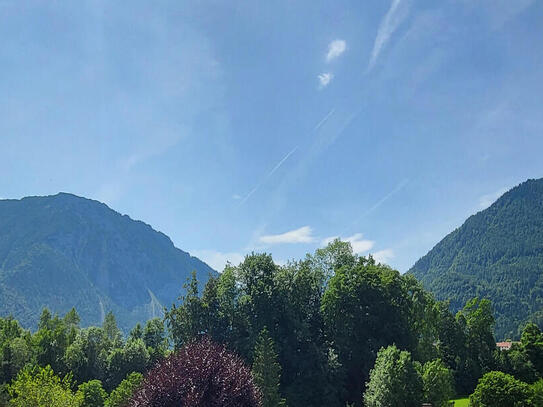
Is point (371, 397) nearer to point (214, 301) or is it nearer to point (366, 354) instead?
point (366, 354)

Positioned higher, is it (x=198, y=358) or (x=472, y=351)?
(x=198, y=358)

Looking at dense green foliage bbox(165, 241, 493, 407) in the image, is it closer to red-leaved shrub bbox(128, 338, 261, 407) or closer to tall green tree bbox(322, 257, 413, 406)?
tall green tree bbox(322, 257, 413, 406)


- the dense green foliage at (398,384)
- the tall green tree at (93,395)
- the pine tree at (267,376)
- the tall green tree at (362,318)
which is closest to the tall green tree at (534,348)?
the tall green tree at (362,318)

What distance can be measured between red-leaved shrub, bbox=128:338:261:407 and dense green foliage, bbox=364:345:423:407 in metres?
12.6

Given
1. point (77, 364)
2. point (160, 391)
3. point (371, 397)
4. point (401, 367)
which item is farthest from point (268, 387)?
point (77, 364)

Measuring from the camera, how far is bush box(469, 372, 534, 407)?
2728 centimetres

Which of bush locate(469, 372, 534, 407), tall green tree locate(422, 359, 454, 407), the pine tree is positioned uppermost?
the pine tree

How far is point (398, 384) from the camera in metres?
29.9

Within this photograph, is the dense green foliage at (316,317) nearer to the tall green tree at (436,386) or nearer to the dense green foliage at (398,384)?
the dense green foliage at (398,384)

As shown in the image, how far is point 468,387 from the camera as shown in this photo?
54469mm

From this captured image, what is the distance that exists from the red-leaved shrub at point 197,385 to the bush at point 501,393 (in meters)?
16.1

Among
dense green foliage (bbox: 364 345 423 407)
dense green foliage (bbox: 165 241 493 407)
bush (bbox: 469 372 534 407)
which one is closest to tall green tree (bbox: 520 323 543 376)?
dense green foliage (bbox: 165 241 493 407)

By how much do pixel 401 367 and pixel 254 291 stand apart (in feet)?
64.6

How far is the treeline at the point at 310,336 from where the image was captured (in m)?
41.6
